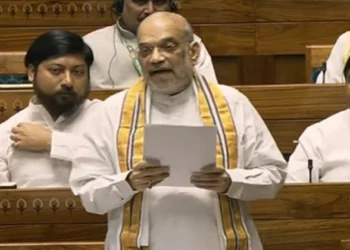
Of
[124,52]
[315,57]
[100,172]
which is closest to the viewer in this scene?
[100,172]

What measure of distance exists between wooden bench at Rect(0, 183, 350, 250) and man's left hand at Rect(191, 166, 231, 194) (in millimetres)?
551

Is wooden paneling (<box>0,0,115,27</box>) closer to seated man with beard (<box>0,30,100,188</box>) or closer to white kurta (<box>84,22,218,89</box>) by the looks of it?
white kurta (<box>84,22,218,89</box>)

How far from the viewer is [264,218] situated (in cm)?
266

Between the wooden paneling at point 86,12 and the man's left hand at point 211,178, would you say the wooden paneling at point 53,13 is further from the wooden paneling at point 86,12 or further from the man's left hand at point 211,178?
the man's left hand at point 211,178

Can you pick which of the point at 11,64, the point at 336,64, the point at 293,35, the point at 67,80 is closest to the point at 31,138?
the point at 67,80

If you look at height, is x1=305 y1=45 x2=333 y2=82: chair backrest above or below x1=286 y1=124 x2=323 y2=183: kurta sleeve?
above

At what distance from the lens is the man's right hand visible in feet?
6.76

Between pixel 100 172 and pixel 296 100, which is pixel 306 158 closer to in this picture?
pixel 296 100

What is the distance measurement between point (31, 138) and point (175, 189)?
Answer: 0.69m

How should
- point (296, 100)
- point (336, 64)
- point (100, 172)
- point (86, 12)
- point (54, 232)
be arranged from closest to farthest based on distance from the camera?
point (100, 172)
point (54, 232)
point (296, 100)
point (336, 64)
point (86, 12)

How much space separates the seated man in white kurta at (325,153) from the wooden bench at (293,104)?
0.87 ft

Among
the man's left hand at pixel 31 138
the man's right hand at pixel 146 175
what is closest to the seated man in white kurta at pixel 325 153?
the man's left hand at pixel 31 138

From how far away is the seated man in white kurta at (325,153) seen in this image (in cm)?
282

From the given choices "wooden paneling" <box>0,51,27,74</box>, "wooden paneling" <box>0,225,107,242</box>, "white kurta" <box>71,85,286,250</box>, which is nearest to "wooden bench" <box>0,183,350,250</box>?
"wooden paneling" <box>0,225,107,242</box>
